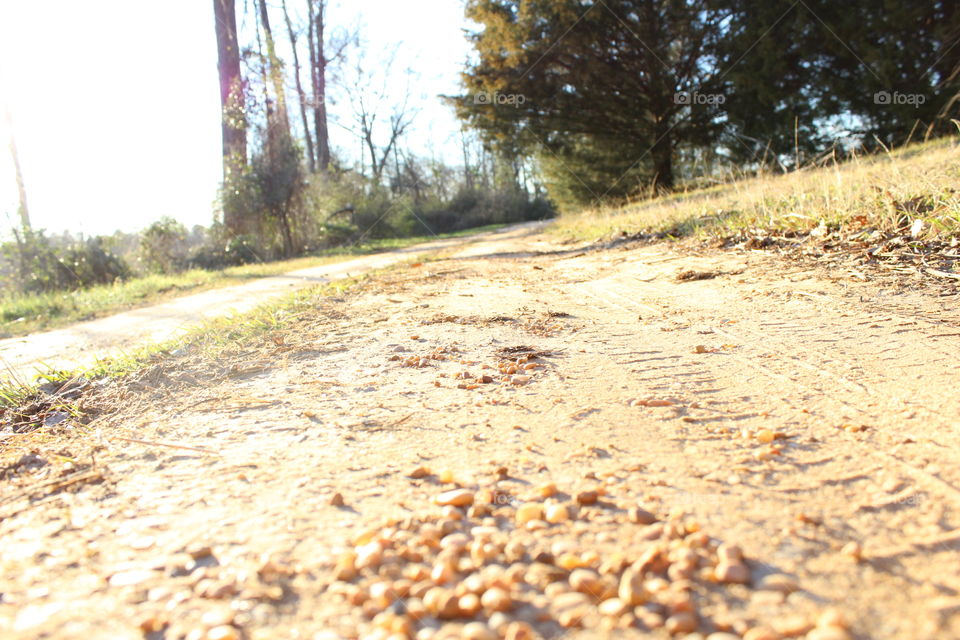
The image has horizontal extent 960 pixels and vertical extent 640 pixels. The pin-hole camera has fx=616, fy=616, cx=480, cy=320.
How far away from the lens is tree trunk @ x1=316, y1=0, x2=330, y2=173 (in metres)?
21.8

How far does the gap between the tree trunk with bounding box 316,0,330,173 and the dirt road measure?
16086 millimetres

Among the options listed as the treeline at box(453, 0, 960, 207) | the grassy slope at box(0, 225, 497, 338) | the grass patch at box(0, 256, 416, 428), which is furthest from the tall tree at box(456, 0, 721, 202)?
the grass patch at box(0, 256, 416, 428)

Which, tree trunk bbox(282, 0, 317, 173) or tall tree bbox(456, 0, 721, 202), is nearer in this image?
tall tree bbox(456, 0, 721, 202)

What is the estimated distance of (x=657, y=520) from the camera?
1314 mm

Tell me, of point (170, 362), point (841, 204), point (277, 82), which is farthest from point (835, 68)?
point (170, 362)

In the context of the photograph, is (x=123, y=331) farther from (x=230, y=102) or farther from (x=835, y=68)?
(x=835, y=68)

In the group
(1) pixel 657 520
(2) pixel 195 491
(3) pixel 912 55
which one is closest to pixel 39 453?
(2) pixel 195 491

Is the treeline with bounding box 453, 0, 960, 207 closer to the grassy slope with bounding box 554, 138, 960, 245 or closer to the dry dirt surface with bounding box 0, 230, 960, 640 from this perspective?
the grassy slope with bounding box 554, 138, 960, 245

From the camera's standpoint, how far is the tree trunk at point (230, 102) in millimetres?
12773

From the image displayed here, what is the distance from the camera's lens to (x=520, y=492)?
4.85ft

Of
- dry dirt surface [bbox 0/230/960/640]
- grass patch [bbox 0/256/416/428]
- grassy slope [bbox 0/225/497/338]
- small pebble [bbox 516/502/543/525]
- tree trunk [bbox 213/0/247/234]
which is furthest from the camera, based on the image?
tree trunk [bbox 213/0/247/234]

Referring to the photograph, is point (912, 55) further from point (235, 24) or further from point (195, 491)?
point (195, 491)

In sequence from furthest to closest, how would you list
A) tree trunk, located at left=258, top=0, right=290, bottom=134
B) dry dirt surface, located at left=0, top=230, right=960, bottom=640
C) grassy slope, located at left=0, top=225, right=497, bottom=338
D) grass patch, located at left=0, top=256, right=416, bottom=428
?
1. tree trunk, located at left=258, top=0, right=290, bottom=134
2. grassy slope, located at left=0, top=225, right=497, bottom=338
3. grass patch, located at left=0, top=256, right=416, bottom=428
4. dry dirt surface, located at left=0, top=230, right=960, bottom=640

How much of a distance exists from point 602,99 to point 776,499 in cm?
1541
